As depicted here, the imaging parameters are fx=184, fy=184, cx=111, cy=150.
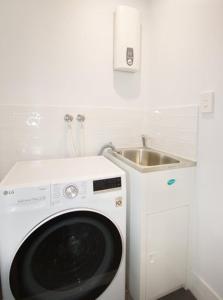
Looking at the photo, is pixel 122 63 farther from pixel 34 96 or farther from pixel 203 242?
pixel 203 242

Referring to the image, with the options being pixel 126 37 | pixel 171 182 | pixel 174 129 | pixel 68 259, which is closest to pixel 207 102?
pixel 174 129

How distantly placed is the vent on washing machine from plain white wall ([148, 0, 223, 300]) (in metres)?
0.58

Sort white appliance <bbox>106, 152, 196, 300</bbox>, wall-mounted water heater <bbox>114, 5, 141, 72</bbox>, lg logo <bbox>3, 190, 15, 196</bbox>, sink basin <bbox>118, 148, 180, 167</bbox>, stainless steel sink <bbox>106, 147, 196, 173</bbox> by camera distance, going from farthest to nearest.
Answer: sink basin <bbox>118, 148, 180, 167</bbox>, wall-mounted water heater <bbox>114, 5, 141, 72</bbox>, stainless steel sink <bbox>106, 147, 196, 173</bbox>, white appliance <bbox>106, 152, 196, 300</bbox>, lg logo <bbox>3, 190, 15, 196</bbox>

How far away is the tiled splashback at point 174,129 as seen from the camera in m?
1.27

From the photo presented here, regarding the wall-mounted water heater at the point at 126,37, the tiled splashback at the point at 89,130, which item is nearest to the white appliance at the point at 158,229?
the tiled splashback at the point at 89,130

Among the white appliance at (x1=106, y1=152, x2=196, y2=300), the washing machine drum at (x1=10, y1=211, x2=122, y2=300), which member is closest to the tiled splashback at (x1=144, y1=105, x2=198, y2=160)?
the white appliance at (x1=106, y1=152, x2=196, y2=300)

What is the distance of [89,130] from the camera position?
1651 millimetres

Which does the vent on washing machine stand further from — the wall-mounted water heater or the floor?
the wall-mounted water heater

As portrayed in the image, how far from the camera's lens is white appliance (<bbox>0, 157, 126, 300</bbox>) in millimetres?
857

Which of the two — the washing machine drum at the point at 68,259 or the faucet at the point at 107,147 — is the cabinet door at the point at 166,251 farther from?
the faucet at the point at 107,147

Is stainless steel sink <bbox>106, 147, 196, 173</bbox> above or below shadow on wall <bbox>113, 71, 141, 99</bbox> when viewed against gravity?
below

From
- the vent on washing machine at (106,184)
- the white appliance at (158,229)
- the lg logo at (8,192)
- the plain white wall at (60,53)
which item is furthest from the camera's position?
the plain white wall at (60,53)

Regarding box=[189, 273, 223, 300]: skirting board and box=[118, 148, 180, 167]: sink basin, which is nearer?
box=[189, 273, 223, 300]: skirting board

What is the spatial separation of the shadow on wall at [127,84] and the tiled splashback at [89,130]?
0.50ft
